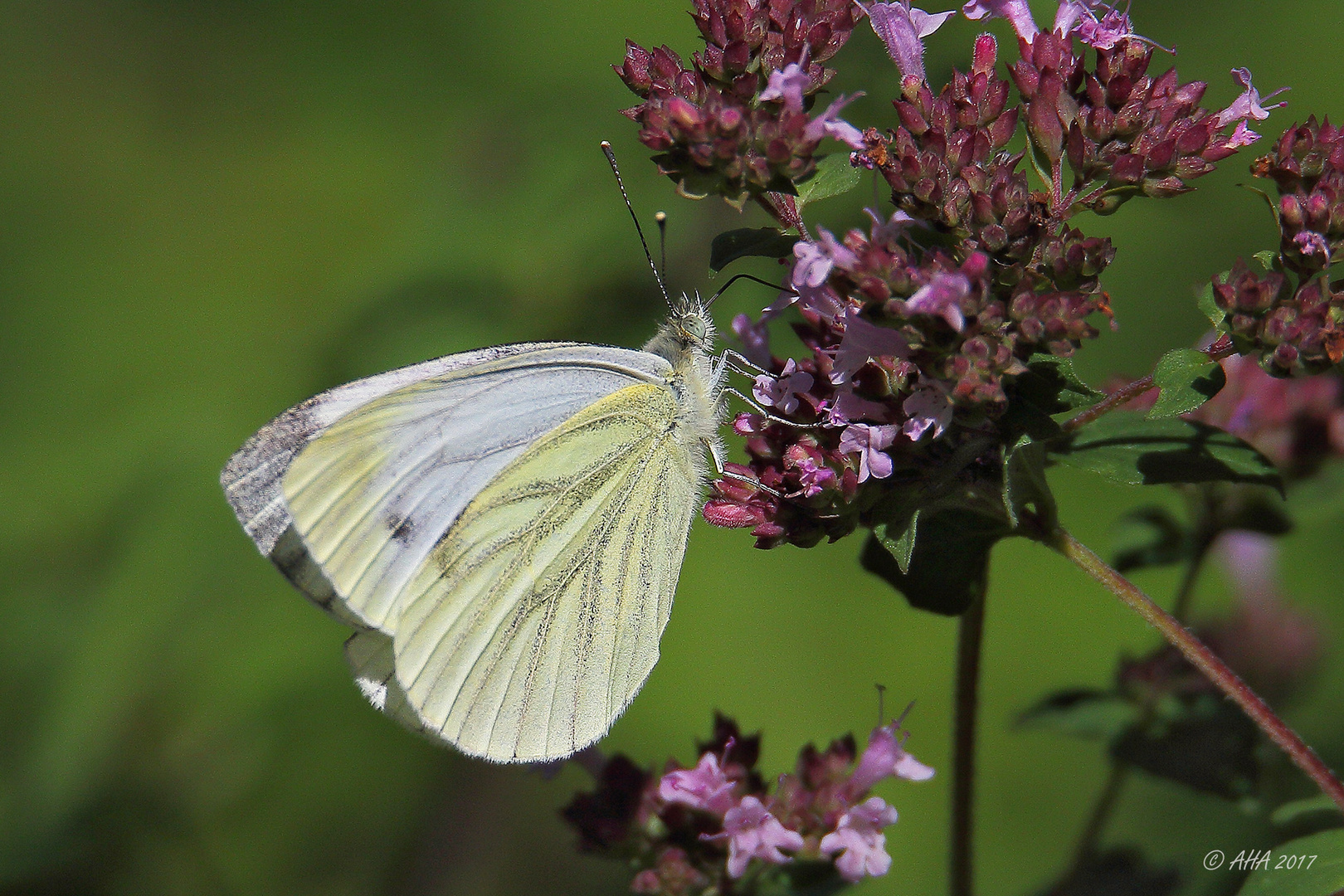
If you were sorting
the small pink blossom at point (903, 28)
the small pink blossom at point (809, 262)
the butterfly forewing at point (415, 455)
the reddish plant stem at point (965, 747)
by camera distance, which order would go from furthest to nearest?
the butterfly forewing at point (415, 455)
the reddish plant stem at point (965, 747)
the small pink blossom at point (903, 28)
the small pink blossom at point (809, 262)

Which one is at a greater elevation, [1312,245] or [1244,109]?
[1244,109]

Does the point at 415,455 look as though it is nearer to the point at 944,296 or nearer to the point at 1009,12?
the point at 944,296

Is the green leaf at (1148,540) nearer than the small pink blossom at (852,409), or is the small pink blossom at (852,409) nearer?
the small pink blossom at (852,409)

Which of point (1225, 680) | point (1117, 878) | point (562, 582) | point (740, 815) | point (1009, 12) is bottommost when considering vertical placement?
point (1117, 878)

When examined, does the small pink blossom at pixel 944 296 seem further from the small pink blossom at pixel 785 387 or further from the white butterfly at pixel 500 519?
the white butterfly at pixel 500 519

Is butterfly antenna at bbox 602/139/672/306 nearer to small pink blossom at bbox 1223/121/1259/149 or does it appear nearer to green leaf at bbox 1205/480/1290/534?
small pink blossom at bbox 1223/121/1259/149

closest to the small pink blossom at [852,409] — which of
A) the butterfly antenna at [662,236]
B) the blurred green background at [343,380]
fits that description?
the butterfly antenna at [662,236]

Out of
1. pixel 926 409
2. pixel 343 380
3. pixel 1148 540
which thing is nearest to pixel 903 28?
pixel 926 409
